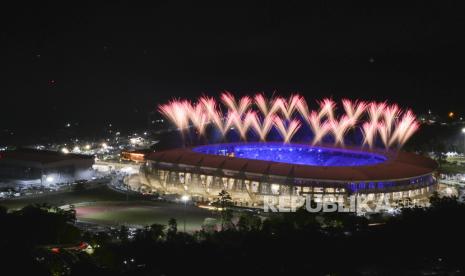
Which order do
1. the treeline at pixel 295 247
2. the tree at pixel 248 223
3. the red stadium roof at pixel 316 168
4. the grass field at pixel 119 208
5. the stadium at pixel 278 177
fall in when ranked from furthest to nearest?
the red stadium roof at pixel 316 168 → the stadium at pixel 278 177 → the grass field at pixel 119 208 → the tree at pixel 248 223 → the treeline at pixel 295 247

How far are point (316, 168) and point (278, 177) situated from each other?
2093mm

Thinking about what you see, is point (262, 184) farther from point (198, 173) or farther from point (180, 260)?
point (180, 260)

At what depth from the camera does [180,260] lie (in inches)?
770

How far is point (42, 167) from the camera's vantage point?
37125 mm

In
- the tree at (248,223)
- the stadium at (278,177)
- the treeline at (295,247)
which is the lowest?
the treeline at (295,247)

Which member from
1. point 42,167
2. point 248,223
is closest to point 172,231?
point 248,223

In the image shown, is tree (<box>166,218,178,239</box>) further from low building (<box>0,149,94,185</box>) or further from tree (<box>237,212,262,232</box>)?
low building (<box>0,149,94,185</box>)

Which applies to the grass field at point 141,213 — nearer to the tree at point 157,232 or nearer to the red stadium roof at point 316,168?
the tree at point 157,232

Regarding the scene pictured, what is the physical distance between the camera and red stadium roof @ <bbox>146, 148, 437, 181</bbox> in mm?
30781

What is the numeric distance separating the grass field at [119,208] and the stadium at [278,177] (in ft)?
8.47

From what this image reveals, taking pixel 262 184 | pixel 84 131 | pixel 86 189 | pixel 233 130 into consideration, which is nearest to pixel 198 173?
pixel 262 184

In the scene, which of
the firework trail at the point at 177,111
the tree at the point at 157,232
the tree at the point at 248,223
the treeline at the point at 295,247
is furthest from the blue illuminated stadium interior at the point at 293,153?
the tree at the point at 157,232

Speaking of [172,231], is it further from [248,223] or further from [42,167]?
[42,167]

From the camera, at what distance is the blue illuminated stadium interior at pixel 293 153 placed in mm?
39344
